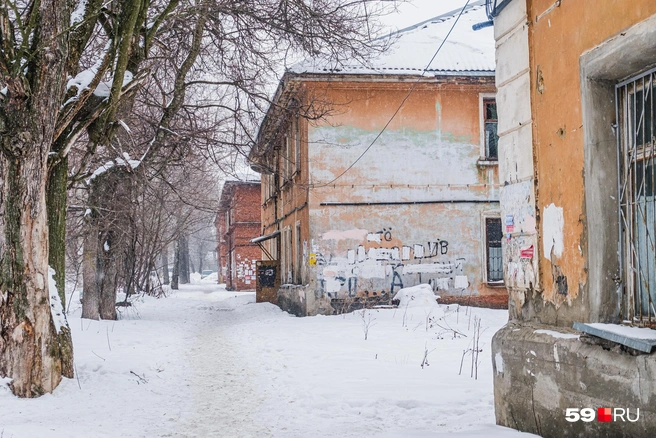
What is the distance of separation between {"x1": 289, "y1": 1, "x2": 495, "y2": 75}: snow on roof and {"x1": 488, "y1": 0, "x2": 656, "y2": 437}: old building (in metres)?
10.0

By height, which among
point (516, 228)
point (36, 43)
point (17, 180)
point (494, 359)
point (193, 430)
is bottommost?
point (193, 430)

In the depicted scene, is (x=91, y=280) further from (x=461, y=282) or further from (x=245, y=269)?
(x=245, y=269)

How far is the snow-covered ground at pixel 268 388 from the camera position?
219 inches

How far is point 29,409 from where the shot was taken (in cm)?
597

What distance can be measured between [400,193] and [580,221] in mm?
11904

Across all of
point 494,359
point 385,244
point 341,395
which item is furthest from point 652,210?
point 385,244

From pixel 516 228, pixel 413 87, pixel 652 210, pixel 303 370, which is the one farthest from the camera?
pixel 413 87

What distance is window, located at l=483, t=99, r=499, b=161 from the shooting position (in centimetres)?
1678

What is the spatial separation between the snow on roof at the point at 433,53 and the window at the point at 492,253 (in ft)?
12.6

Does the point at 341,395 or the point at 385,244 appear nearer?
the point at 341,395

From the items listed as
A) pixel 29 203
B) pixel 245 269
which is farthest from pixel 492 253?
pixel 245 269

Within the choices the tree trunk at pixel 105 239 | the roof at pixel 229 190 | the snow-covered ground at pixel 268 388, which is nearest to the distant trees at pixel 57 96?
the snow-covered ground at pixel 268 388

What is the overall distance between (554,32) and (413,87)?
11.4 m

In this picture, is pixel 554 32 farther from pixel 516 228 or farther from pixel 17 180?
pixel 17 180
